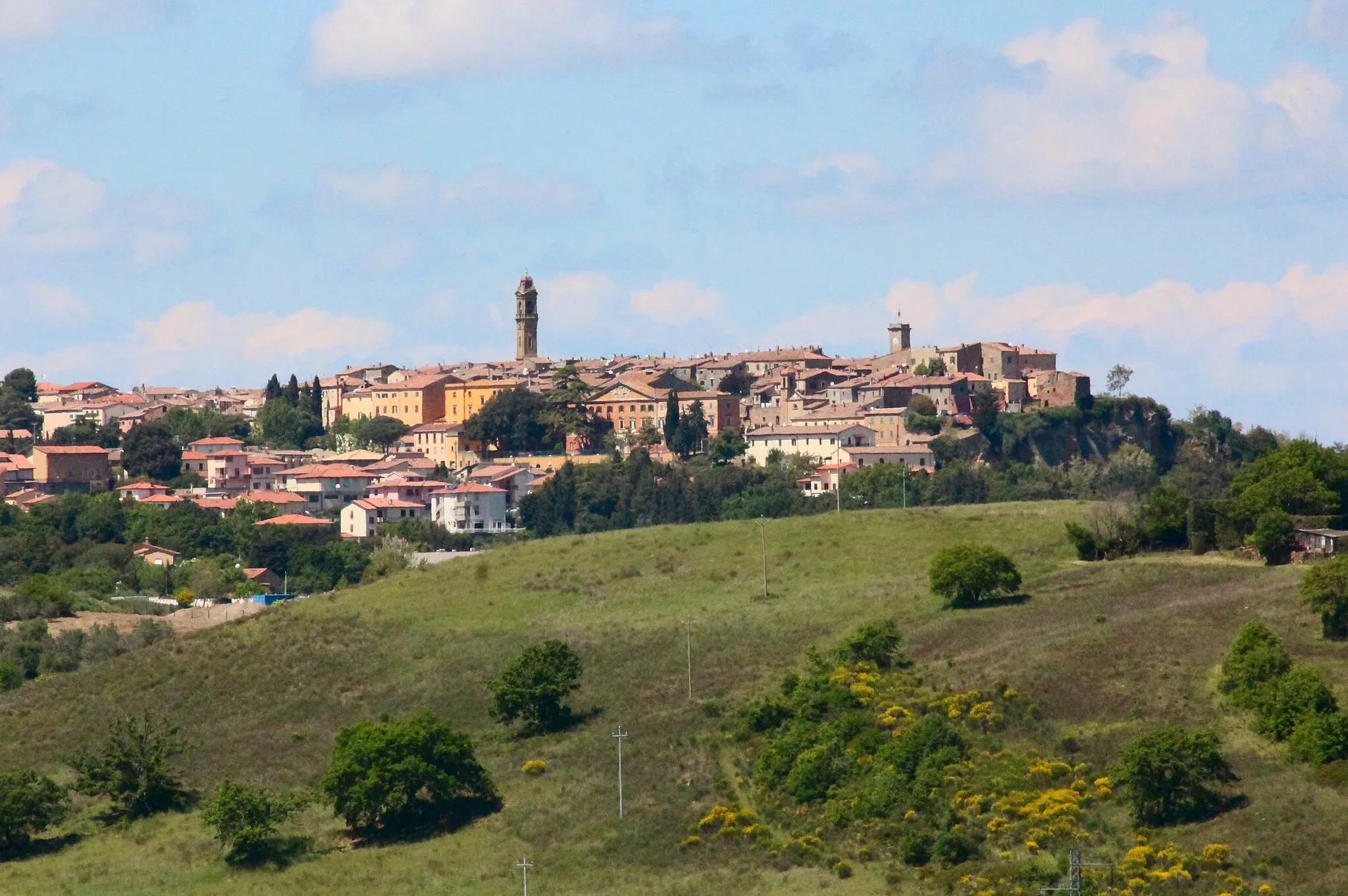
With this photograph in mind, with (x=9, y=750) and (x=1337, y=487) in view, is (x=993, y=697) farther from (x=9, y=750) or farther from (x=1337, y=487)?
(x=9, y=750)

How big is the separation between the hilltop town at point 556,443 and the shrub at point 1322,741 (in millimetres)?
100163

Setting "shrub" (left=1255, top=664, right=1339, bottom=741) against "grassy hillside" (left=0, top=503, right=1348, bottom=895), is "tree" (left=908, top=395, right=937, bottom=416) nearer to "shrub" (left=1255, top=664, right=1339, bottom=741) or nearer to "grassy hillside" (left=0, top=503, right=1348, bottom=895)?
"grassy hillside" (left=0, top=503, right=1348, bottom=895)

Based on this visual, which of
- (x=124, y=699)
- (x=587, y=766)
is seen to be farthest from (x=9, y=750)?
(x=587, y=766)

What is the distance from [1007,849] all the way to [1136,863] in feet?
10.7

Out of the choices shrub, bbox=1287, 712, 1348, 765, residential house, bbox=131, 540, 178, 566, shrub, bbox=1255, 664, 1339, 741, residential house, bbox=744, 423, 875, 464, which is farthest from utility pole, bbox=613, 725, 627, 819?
residential house, bbox=744, 423, 875, 464

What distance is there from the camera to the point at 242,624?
94.1 m

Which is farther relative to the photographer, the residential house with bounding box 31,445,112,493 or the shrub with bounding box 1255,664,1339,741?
the residential house with bounding box 31,445,112,493

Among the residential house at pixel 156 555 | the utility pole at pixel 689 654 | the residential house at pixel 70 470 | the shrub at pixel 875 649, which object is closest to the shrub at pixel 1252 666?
the shrub at pixel 875 649

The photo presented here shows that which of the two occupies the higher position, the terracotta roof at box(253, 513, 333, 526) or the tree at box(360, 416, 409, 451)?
the tree at box(360, 416, 409, 451)

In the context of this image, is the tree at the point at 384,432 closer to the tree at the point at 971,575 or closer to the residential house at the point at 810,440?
the residential house at the point at 810,440

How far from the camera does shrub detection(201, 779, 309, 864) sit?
223 ft

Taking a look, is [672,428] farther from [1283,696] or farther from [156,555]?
[1283,696]

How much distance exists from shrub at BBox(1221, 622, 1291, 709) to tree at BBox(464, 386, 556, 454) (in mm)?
118785

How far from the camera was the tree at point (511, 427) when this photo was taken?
7293 inches
